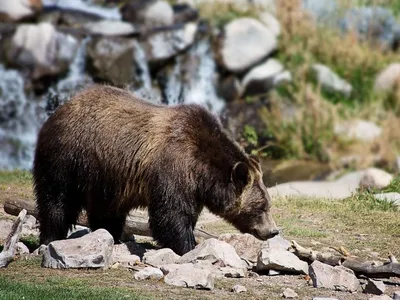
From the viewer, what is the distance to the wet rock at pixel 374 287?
25.4 ft

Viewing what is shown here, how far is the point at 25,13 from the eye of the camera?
70.0 ft

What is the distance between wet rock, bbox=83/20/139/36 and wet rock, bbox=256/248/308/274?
1386 cm

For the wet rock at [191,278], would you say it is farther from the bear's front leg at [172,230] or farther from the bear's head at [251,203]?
the bear's head at [251,203]

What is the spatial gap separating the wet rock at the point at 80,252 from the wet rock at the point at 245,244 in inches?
57.1

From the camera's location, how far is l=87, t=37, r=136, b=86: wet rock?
21.0 metres

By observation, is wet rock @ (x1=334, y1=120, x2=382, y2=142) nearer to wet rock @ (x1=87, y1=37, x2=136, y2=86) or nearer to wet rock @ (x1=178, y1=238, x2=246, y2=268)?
wet rock @ (x1=87, y1=37, x2=136, y2=86)

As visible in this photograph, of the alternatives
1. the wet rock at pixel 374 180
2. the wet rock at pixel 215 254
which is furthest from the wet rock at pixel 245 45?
the wet rock at pixel 215 254

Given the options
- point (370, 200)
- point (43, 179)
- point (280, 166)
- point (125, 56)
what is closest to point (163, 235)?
point (43, 179)

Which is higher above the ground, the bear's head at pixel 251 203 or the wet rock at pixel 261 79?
the wet rock at pixel 261 79

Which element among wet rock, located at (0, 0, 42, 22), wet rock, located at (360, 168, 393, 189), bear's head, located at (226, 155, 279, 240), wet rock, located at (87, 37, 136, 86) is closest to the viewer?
bear's head, located at (226, 155, 279, 240)

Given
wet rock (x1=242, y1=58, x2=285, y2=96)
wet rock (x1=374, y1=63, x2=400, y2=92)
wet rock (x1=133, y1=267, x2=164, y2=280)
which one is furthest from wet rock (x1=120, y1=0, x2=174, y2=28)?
wet rock (x1=133, y1=267, x2=164, y2=280)

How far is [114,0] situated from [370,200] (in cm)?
1295

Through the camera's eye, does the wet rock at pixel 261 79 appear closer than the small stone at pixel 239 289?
No

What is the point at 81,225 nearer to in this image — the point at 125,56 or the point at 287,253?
the point at 287,253
